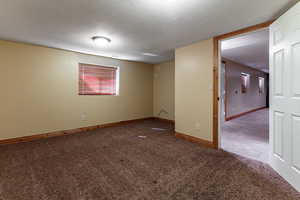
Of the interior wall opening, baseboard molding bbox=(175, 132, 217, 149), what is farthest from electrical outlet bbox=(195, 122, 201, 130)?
the interior wall opening

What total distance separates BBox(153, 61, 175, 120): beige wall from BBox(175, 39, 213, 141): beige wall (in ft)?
4.97

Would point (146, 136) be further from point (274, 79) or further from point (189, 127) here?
point (274, 79)

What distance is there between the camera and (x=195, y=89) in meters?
3.11

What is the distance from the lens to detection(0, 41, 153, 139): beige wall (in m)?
3.00

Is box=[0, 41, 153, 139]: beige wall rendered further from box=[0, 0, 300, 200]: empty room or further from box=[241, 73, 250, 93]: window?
box=[241, 73, 250, 93]: window

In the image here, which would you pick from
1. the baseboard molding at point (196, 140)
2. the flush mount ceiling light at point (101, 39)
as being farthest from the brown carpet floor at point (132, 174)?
the flush mount ceiling light at point (101, 39)

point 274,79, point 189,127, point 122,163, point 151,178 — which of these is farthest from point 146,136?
point 274,79

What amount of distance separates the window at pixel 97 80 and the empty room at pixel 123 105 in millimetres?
31

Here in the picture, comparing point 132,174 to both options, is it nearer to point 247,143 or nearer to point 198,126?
point 198,126

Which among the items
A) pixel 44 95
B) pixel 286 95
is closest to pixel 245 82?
pixel 286 95

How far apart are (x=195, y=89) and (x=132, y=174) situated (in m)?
2.18

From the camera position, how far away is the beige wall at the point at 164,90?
5035 millimetres

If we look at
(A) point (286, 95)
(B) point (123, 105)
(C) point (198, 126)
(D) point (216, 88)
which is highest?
(D) point (216, 88)

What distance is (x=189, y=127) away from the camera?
10.6 feet
